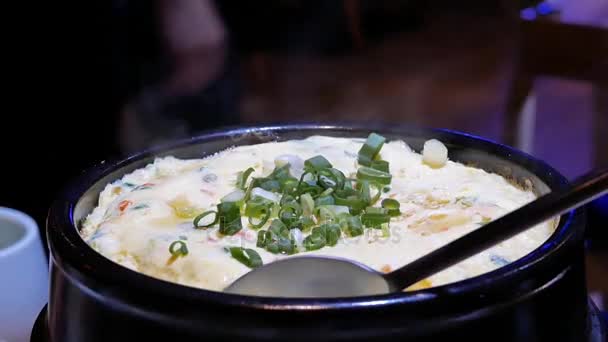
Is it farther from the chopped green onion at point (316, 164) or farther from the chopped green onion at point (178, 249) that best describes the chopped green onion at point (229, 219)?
the chopped green onion at point (316, 164)

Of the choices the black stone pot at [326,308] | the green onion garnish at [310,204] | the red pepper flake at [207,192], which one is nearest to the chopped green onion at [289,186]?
the green onion garnish at [310,204]

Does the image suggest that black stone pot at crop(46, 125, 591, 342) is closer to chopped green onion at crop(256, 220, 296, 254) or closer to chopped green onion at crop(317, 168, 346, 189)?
chopped green onion at crop(256, 220, 296, 254)

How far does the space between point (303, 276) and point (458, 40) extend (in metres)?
6.65

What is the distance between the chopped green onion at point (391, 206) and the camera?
3.40 ft

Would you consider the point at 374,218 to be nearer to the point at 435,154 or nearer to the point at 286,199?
the point at 286,199

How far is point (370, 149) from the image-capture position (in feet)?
3.96

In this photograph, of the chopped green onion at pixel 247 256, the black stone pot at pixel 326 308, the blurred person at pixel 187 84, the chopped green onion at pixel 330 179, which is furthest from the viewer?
the blurred person at pixel 187 84

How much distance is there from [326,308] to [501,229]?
0.22m

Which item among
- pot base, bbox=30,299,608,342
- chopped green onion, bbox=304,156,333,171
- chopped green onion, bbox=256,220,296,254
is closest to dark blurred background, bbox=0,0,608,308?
chopped green onion, bbox=304,156,333,171

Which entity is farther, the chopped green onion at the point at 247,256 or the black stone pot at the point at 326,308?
the chopped green onion at the point at 247,256

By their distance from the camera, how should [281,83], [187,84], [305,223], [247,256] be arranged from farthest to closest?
[281,83] < [187,84] < [305,223] < [247,256]

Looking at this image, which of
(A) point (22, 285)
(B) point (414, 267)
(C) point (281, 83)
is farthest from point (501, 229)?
(C) point (281, 83)

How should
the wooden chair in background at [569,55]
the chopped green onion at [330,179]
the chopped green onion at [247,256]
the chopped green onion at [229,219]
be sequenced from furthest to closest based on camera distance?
1. the wooden chair in background at [569,55]
2. the chopped green onion at [330,179]
3. the chopped green onion at [229,219]
4. the chopped green onion at [247,256]

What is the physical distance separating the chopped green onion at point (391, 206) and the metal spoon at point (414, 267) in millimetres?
236
